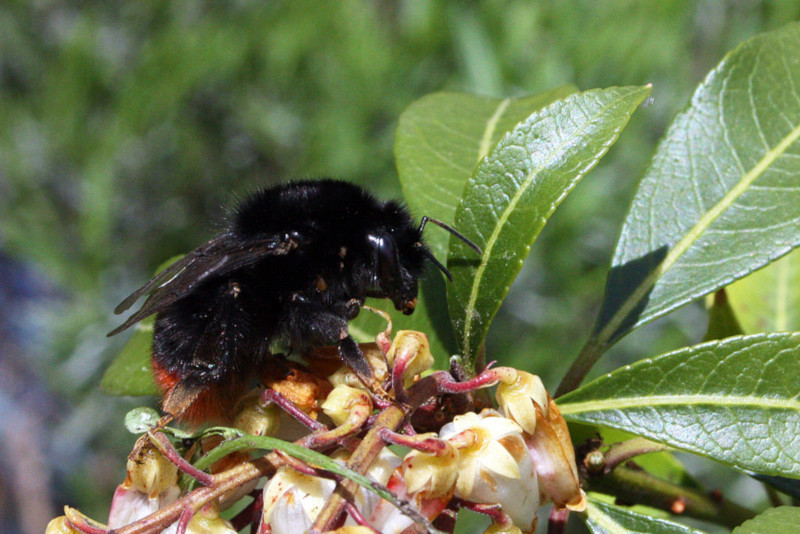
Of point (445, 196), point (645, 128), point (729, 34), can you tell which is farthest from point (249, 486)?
point (729, 34)

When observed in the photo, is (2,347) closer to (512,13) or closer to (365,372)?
(512,13)

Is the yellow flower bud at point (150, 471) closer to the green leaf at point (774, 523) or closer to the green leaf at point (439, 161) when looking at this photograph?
the green leaf at point (439, 161)

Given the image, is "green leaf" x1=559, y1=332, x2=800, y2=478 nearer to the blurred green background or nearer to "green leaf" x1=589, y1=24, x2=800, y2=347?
"green leaf" x1=589, y1=24, x2=800, y2=347

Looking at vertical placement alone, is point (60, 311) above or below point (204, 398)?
below

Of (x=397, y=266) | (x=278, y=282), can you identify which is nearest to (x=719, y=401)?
(x=397, y=266)

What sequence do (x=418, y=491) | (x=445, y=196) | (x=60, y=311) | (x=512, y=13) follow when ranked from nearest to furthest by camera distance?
(x=418, y=491) < (x=445, y=196) < (x=512, y=13) < (x=60, y=311)

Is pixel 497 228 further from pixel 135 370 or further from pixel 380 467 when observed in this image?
pixel 135 370
